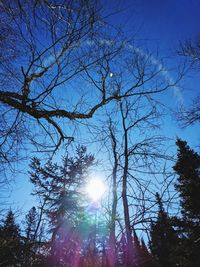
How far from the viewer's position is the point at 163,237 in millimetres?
5285

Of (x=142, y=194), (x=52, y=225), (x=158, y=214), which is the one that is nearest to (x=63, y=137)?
(x=142, y=194)

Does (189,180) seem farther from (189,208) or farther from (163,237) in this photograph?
(163,237)

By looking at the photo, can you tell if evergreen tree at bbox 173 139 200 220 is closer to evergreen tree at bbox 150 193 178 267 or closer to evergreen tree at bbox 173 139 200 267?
evergreen tree at bbox 173 139 200 267

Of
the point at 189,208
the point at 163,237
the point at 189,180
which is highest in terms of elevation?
the point at 189,180

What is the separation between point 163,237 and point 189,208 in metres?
10.2

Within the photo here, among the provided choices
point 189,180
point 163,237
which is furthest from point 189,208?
point 163,237

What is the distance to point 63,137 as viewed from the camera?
16.3 ft

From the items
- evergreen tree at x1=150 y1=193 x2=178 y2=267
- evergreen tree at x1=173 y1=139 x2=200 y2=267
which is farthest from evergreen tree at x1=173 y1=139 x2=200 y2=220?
evergreen tree at x1=150 y1=193 x2=178 y2=267

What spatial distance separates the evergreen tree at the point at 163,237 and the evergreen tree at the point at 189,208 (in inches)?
36.0

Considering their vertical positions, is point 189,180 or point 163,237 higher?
point 189,180

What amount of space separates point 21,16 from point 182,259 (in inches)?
615

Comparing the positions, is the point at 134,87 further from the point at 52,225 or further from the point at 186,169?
the point at 52,225

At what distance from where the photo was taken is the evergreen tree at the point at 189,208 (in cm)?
1354

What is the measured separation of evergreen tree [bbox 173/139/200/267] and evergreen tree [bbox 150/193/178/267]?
36.0 inches
